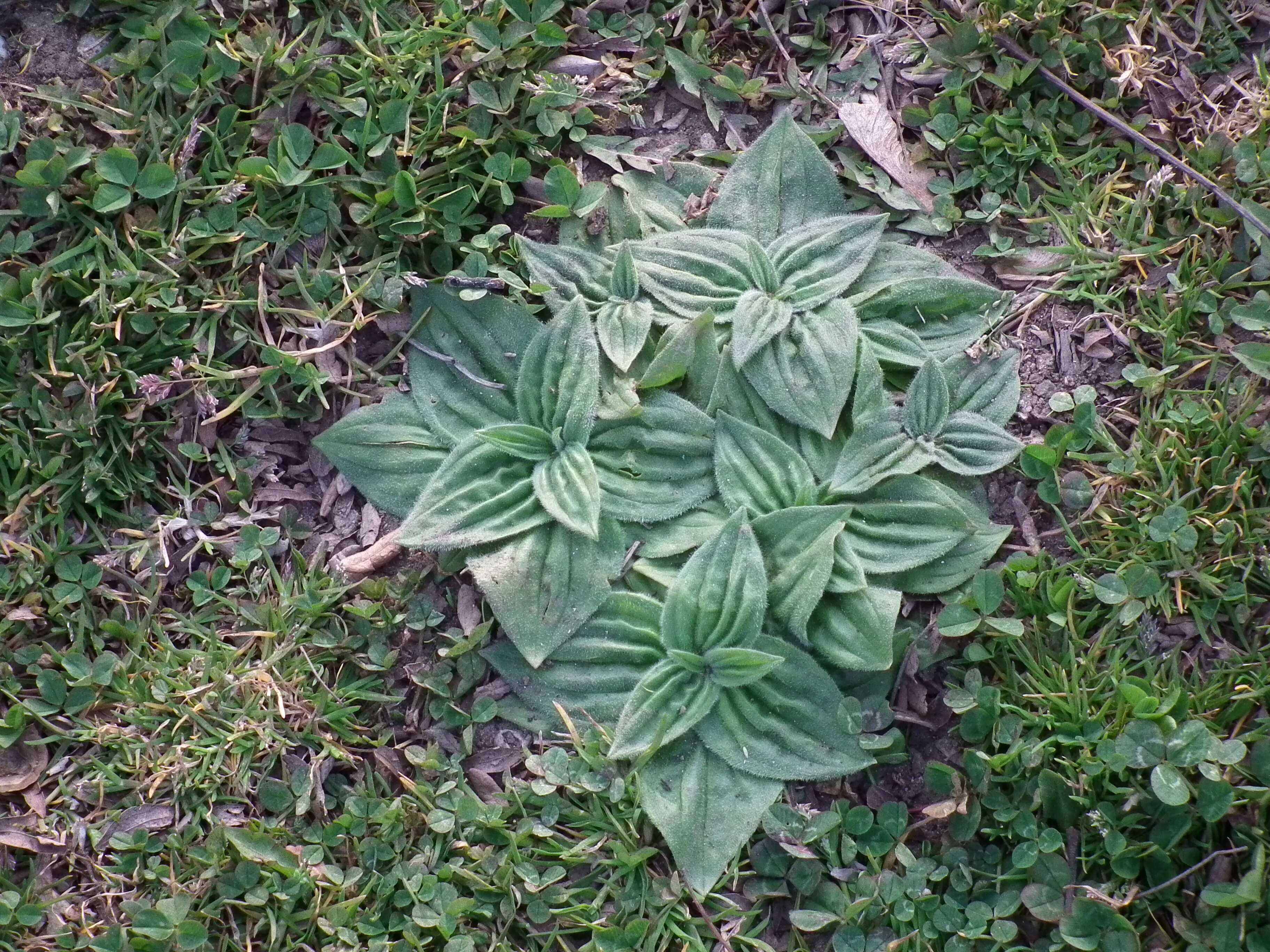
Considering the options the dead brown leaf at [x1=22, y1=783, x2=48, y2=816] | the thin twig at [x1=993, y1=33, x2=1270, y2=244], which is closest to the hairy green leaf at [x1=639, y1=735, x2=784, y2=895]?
the dead brown leaf at [x1=22, y1=783, x2=48, y2=816]

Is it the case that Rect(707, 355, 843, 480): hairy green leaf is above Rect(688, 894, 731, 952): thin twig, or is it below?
above

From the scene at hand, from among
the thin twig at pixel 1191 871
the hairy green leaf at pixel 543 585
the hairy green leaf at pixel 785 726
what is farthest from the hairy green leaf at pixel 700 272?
the thin twig at pixel 1191 871

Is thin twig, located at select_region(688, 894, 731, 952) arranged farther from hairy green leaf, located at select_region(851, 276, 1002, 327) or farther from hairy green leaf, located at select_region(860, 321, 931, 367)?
hairy green leaf, located at select_region(851, 276, 1002, 327)

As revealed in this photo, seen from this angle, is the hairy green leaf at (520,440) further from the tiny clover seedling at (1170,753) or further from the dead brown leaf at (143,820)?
the tiny clover seedling at (1170,753)

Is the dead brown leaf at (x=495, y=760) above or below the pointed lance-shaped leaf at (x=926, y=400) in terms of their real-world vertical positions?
below

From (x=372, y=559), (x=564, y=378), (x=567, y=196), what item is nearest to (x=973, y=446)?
(x=564, y=378)
